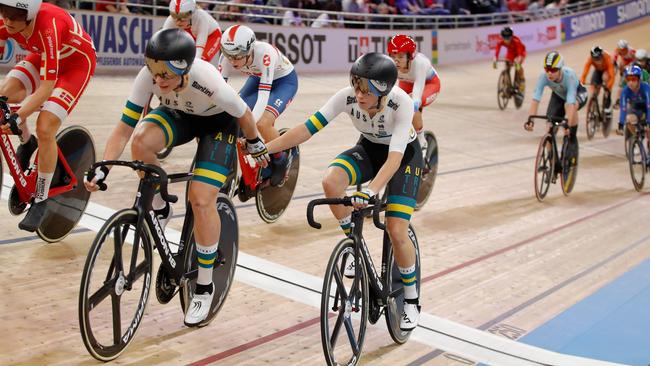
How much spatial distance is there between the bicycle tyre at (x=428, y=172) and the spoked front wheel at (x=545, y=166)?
4.09 feet

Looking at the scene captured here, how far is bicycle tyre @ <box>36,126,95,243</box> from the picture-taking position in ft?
14.8

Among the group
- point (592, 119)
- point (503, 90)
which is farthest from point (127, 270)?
point (503, 90)

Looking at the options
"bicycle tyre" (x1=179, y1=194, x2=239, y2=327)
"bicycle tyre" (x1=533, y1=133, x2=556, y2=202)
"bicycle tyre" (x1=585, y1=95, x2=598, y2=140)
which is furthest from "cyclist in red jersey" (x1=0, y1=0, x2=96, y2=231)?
"bicycle tyre" (x1=585, y1=95, x2=598, y2=140)

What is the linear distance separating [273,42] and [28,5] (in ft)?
33.3

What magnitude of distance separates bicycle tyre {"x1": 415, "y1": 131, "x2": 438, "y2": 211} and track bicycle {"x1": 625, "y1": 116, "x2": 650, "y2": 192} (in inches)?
111

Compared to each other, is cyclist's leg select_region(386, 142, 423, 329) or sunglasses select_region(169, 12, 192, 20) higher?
sunglasses select_region(169, 12, 192, 20)

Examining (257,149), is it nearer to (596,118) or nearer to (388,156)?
(388,156)

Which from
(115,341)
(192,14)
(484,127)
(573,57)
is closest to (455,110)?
(484,127)

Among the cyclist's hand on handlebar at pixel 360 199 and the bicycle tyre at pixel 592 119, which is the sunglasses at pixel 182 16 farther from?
the bicycle tyre at pixel 592 119

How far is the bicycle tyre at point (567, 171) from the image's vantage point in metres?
7.79

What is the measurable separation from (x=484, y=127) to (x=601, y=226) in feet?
17.3

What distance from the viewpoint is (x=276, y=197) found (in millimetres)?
5727

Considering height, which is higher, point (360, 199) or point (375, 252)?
point (360, 199)

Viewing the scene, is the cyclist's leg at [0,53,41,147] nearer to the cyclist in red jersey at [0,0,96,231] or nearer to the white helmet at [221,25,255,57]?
the cyclist in red jersey at [0,0,96,231]
